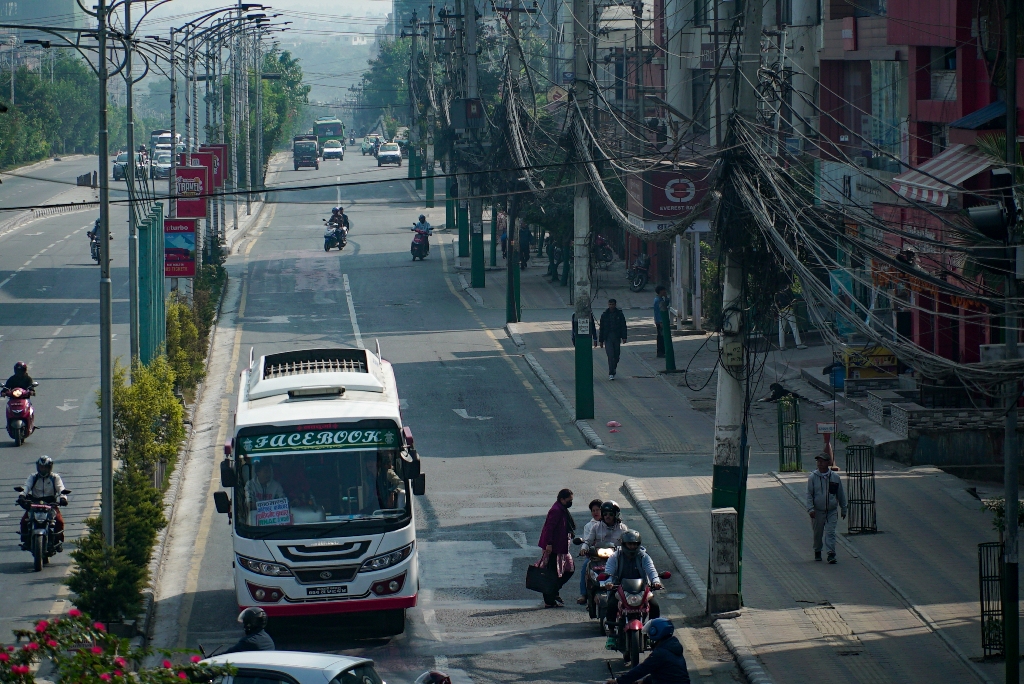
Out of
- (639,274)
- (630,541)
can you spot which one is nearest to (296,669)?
(630,541)

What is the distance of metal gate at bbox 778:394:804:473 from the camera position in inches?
866

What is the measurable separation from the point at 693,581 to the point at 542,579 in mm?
2161

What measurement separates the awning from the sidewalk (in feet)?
13.7

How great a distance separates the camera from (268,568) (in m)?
14.1

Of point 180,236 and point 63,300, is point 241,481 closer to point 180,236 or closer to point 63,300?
point 180,236

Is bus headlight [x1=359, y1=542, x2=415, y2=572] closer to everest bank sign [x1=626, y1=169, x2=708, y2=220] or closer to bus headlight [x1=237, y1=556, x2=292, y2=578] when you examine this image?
bus headlight [x1=237, y1=556, x2=292, y2=578]

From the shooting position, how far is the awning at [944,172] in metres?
21.7

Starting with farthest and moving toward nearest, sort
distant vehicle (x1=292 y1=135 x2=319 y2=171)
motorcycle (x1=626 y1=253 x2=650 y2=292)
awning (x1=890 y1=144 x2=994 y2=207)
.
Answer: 1. distant vehicle (x1=292 y1=135 x2=319 y2=171)
2. motorcycle (x1=626 y1=253 x2=650 y2=292)
3. awning (x1=890 y1=144 x2=994 y2=207)

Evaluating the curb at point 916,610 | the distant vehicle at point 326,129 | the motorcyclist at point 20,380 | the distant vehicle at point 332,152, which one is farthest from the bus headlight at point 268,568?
the distant vehicle at point 326,129

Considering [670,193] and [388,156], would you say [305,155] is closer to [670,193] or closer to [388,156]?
[388,156]

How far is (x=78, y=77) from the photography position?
127m

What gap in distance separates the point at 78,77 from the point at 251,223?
66.6 m

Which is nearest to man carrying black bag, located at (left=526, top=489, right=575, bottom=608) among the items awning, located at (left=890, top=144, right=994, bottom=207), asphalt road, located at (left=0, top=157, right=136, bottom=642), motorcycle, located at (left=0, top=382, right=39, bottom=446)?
asphalt road, located at (left=0, top=157, right=136, bottom=642)

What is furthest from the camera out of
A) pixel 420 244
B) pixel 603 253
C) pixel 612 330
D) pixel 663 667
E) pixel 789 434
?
pixel 420 244
